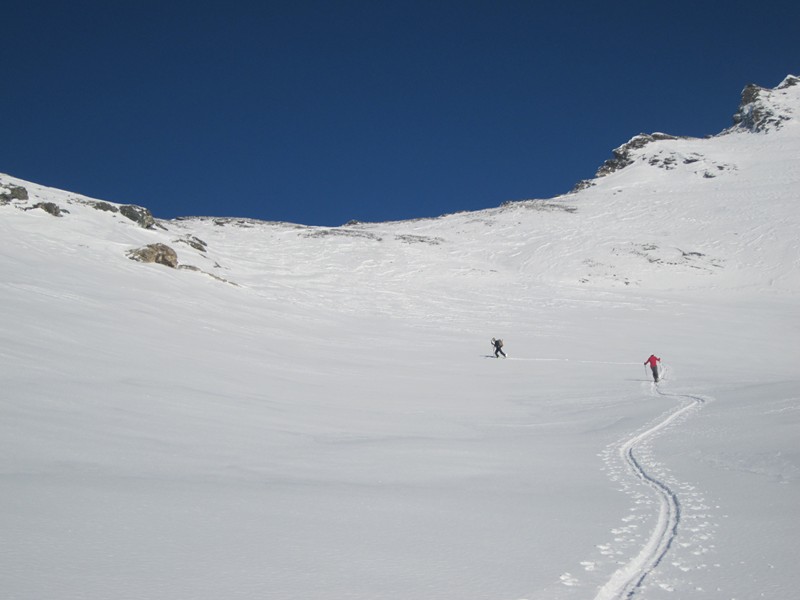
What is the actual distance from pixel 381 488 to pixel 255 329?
17266mm

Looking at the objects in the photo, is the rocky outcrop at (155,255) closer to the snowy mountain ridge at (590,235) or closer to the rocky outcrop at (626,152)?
the snowy mountain ridge at (590,235)

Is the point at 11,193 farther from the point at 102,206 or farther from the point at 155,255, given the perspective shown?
the point at 155,255

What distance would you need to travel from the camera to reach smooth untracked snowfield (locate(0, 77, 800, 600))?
3697mm

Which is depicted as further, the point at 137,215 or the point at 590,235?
the point at 590,235

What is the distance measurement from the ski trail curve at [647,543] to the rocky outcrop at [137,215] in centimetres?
3981

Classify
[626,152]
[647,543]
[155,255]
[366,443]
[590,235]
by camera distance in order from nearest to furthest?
[647,543], [366,443], [155,255], [590,235], [626,152]

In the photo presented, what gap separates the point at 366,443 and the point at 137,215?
3801cm

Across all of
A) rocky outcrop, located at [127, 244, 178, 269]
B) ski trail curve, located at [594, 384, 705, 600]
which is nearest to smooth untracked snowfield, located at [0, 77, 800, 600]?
ski trail curve, located at [594, 384, 705, 600]

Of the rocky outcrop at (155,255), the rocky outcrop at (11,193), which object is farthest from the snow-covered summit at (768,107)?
the rocky outcrop at (11,193)

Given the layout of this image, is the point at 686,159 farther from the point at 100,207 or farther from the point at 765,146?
the point at 100,207

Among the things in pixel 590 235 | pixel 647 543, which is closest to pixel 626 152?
pixel 590 235

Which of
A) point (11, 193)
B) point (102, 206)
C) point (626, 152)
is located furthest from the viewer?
point (626, 152)

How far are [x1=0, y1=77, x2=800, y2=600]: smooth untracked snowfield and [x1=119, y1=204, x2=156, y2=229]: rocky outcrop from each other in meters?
6.90

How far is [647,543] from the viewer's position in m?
4.37
